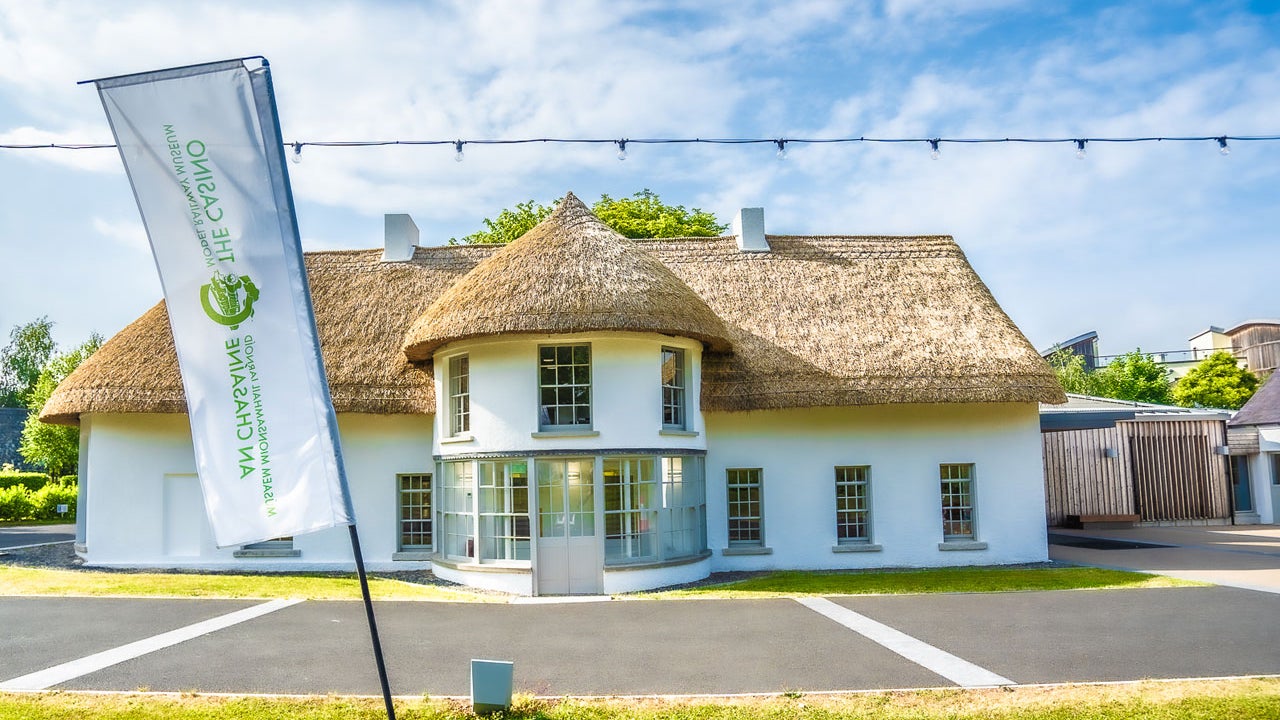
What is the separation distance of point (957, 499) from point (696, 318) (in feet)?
20.7

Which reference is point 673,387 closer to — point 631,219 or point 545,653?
point 545,653

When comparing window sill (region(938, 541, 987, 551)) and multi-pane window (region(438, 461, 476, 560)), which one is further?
window sill (region(938, 541, 987, 551))

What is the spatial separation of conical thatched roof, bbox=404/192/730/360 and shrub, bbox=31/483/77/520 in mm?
22226

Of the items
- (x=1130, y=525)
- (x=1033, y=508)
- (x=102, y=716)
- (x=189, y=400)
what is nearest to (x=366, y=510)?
(x=102, y=716)

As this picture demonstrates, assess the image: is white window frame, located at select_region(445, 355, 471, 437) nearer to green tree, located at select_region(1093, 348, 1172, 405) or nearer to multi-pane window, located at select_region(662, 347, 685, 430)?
multi-pane window, located at select_region(662, 347, 685, 430)

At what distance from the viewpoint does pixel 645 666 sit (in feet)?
27.3

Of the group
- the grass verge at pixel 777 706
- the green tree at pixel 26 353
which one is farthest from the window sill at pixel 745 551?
the green tree at pixel 26 353

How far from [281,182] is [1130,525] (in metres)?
24.0

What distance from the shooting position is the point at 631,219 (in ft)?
104

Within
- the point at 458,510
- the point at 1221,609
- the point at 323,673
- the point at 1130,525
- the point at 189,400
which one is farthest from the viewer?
the point at 1130,525

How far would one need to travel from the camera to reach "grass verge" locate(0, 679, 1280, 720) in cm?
654

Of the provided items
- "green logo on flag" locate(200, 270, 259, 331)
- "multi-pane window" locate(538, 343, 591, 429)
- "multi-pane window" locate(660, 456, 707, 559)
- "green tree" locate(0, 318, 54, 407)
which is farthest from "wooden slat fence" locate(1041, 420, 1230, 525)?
"green tree" locate(0, 318, 54, 407)

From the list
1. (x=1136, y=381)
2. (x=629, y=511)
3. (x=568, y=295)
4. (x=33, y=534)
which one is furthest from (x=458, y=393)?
(x=1136, y=381)

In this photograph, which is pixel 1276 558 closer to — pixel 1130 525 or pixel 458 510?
pixel 1130 525
